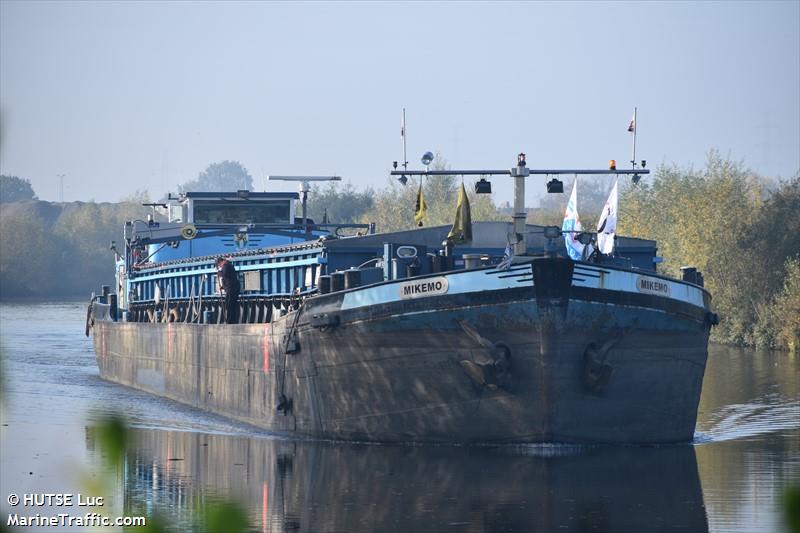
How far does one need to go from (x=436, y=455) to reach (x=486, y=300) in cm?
248

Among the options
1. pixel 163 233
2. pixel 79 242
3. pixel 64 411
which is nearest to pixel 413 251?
pixel 64 411

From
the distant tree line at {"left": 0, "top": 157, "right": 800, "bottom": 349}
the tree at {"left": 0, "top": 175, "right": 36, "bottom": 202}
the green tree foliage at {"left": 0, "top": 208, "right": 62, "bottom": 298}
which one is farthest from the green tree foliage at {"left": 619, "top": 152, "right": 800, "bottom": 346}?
the tree at {"left": 0, "top": 175, "right": 36, "bottom": 202}

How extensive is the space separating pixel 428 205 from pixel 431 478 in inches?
2378

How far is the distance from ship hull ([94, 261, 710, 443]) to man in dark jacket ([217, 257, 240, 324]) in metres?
3.77

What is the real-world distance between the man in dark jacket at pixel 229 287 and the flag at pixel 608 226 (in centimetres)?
815

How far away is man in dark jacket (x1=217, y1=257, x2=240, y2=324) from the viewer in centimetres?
2442

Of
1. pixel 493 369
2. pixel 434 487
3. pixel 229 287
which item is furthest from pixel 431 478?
pixel 229 287

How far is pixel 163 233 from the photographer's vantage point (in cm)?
3266

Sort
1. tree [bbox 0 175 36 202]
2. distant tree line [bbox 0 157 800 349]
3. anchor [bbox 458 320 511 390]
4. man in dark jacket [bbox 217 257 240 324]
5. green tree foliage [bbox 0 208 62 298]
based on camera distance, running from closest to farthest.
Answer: anchor [bbox 458 320 511 390] → man in dark jacket [bbox 217 257 240 324] → distant tree line [bbox 0 157 800 349] → green tree foliage [bbox 0 208 62 298] → tree [bbox 0 175 36 202]

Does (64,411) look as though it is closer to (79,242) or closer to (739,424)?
(739,424)

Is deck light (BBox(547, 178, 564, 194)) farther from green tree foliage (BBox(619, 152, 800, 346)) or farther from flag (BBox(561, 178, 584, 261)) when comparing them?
green tree foliage (BBox(619, 152, 800, 346))

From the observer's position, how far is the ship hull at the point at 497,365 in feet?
55.6

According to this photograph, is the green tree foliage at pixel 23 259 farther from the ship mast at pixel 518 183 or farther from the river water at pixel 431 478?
the ship mast at pixel 518 183

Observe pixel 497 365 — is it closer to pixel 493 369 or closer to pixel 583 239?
pixel 493 369
